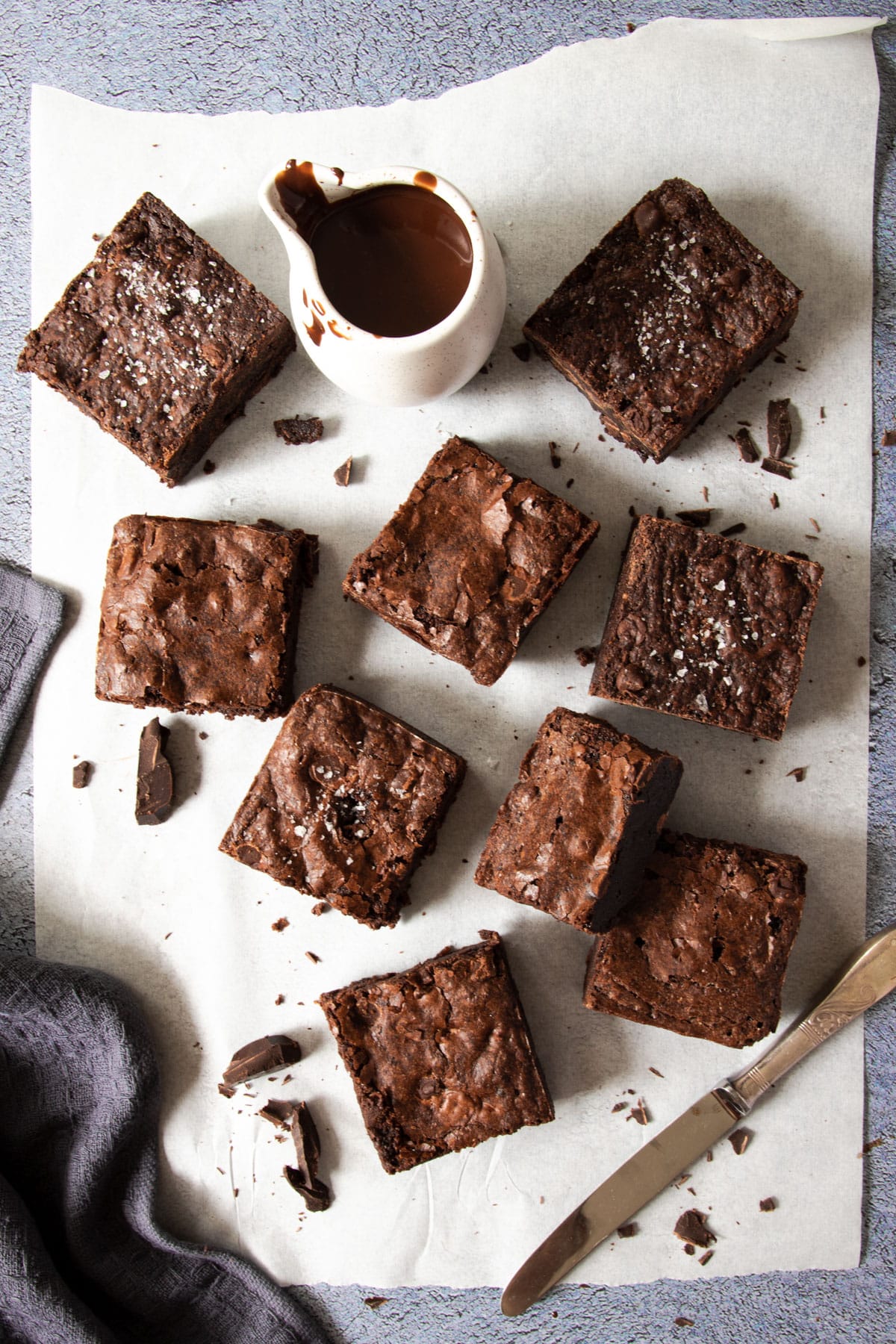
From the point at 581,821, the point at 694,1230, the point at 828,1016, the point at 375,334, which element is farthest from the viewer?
the point at 694,1230

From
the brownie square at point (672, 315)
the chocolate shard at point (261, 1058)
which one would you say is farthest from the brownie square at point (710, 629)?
the chocolate shard at point (261, 1058)

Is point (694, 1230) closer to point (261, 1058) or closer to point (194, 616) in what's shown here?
point (261, 1058)

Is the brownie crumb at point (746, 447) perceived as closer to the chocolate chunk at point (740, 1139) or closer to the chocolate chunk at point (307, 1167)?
the chocolate chunk at point (740, 1139)

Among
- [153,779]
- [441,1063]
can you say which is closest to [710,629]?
[441,1063]

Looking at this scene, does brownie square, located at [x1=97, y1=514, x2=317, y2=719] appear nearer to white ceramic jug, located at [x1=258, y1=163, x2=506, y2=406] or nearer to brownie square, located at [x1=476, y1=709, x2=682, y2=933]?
white ceramic jug, located at [x1=258, y1=163, x2=506, y2=406]

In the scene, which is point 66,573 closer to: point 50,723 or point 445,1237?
point 50,723

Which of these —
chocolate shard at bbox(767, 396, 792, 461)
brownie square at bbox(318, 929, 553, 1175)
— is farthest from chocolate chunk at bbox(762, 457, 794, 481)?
brownie square at bbox(318, 929, 553, 1175)

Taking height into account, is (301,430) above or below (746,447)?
below
